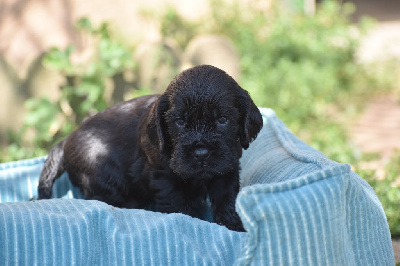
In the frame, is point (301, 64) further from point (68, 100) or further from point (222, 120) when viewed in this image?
point (222, 120)

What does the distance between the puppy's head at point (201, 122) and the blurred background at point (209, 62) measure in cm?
164

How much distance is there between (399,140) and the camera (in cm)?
702

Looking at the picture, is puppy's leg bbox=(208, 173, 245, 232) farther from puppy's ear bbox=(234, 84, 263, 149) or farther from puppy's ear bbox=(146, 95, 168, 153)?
puppy's ear bbox=(146, 95, 168, 153)

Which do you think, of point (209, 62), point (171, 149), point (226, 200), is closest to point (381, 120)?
point (209, 62)

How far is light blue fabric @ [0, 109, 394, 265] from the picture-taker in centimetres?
217

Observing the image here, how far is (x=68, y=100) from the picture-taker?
586 centimetres

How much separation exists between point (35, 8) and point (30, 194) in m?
3.27

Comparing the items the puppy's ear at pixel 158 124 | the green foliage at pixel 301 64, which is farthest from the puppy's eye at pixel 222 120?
the green foliage at pixel 301 64

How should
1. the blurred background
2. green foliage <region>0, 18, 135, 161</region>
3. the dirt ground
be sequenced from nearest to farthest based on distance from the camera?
green foliage <region>0, 18, 135, 161</region>, the blurred background, the dirt ground

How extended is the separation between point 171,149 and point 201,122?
27 cm

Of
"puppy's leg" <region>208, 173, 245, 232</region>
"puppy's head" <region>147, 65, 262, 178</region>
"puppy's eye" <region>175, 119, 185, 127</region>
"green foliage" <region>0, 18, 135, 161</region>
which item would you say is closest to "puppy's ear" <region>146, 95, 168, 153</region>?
"puppy's head" <region>147, 65, 262, 178</region>

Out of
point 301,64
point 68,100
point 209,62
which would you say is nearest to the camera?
point 68,100

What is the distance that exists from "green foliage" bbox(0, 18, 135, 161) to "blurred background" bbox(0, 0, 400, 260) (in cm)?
1

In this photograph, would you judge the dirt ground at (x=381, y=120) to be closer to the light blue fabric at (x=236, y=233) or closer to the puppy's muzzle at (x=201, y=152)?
the light blue fabric at (x=236, y=233)
